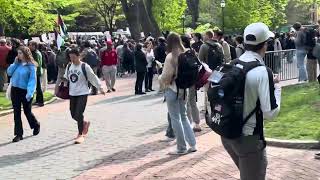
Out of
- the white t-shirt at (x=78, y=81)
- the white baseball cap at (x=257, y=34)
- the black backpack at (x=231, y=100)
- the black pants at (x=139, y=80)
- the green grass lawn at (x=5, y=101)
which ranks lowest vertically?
the green grass lawn at (x=5, y=101)

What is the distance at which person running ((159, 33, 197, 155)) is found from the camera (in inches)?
342

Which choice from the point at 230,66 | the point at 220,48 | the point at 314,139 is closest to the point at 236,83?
the point at 230,66

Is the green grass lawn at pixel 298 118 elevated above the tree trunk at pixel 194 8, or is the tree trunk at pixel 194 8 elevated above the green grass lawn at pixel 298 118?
the tree trunk at pixel 194 8

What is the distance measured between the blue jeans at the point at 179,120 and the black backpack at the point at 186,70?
0.19m

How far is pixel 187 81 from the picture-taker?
873 cm

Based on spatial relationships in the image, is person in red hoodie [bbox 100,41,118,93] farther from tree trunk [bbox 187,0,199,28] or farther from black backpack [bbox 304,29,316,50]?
tree trunk [bbox 187,0,199,28]

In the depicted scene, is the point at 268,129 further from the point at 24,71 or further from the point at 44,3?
the point at 44,3

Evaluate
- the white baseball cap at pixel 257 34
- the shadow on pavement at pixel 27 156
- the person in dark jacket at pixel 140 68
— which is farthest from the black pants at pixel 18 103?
the person in dark jacket at pixel 140 68

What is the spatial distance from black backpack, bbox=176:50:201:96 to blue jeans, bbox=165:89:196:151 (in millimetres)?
190

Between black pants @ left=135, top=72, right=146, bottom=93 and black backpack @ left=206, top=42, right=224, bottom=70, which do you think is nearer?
black backpack @ left=206, top=42, right=224, bottom=70

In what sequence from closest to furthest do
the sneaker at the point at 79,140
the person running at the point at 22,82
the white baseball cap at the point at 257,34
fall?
the white baseball cap at the point at 257,34, the sneaker at the point at 79,140, the person running at the point at 22,82

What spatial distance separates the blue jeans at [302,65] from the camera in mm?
17219

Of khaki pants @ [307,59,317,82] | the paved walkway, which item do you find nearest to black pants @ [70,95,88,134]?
the paved walkway

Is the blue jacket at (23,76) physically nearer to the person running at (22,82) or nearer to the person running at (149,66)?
the person running at (22,82)
